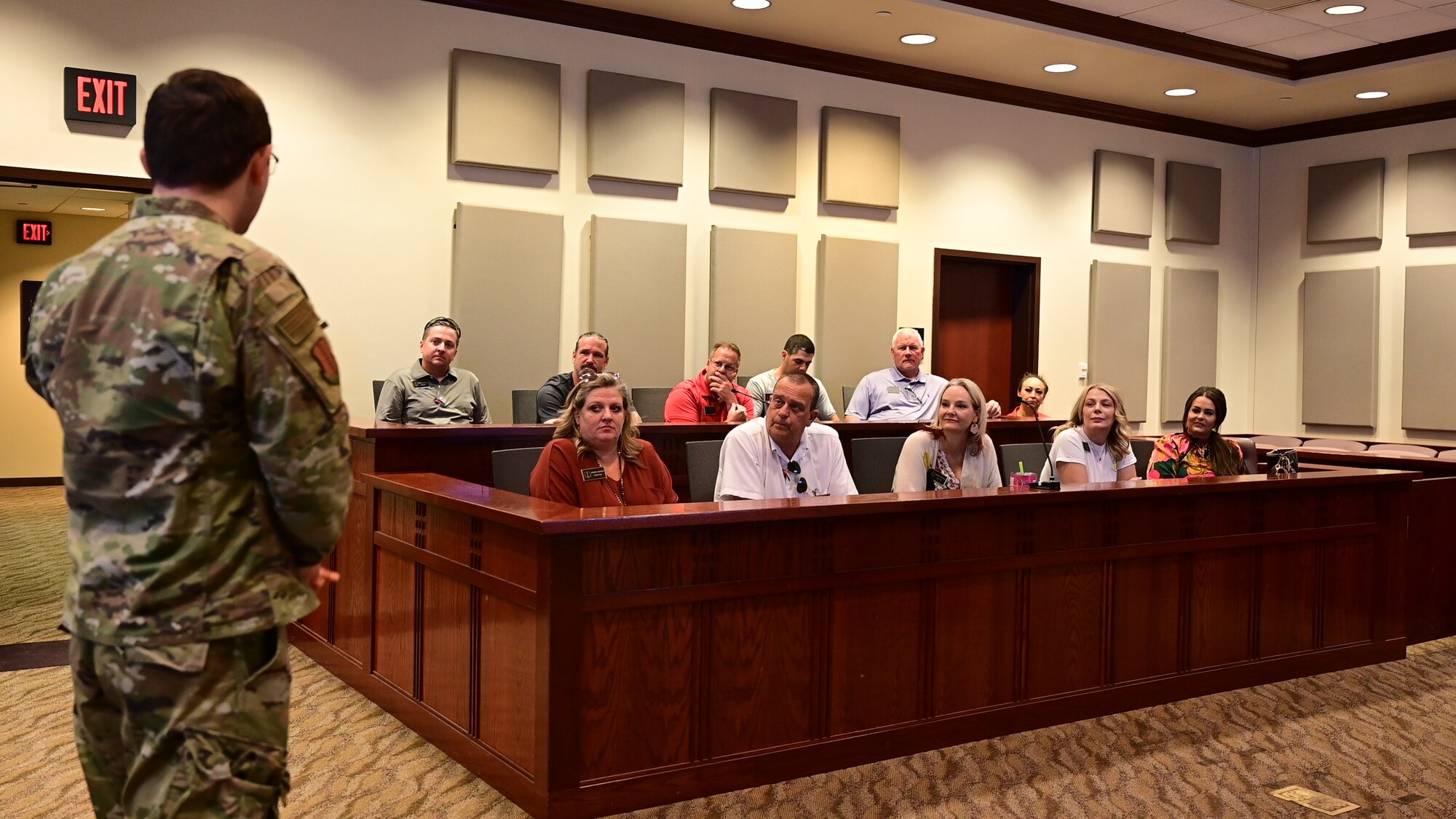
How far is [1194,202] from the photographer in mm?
10297

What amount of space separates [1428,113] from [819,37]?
5.34 meters

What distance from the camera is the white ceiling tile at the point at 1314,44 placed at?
26.7 feet

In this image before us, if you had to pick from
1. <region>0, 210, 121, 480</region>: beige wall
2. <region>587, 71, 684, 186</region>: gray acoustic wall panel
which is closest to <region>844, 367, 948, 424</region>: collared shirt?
<region>587, 71, 684, 186</region>: gray acoustic wall panel

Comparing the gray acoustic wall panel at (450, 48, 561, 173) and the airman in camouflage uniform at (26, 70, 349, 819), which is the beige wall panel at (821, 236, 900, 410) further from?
the airman in camouflage uniform at (26, 70, 349, 819)

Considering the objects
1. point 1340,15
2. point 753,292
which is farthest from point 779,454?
point 1340,15

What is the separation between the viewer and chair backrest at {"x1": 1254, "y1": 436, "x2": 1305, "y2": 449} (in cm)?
923

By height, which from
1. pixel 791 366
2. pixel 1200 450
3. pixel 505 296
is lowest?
pixel 1200 450

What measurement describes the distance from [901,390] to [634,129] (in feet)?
8.14

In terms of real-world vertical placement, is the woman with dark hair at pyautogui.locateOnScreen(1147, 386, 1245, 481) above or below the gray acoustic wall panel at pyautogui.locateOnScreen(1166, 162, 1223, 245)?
below

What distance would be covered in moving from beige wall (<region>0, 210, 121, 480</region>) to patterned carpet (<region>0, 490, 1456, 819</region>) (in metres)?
8.90

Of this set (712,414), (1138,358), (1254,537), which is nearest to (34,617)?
(712,414)

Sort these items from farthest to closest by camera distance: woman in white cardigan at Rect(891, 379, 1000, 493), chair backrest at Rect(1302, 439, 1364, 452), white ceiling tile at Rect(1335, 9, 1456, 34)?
1. chair backrest at Rect(1302, 439, 1364, 452)
2. white ceiling tile at Rect(1335, 9, 1456, 34)
3. woman in white cardigan at Rect(891, 379, 1000, 493)

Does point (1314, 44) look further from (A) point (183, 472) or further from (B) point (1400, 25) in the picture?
(A) point (183, 472)

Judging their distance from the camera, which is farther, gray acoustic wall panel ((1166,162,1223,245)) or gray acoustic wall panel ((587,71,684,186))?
gray acoustic wall panel ((1166,162,1223,245))
